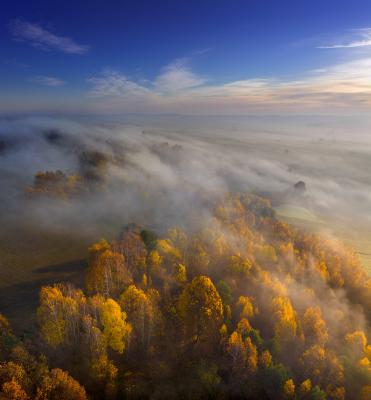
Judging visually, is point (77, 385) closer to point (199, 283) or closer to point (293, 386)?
point (199, 283)

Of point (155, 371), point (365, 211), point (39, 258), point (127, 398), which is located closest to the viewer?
point (127, 398)

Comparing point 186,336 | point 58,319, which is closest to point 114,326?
point 58,319

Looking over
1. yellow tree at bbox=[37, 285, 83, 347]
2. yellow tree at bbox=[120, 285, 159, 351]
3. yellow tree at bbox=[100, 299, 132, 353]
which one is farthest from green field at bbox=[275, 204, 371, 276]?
yellow tree at bbox=[37, 285, 83, 347]

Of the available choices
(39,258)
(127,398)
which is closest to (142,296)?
(127,398)

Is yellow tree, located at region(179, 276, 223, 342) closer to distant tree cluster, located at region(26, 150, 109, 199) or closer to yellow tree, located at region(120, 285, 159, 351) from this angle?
yellow tree, located at region(120, 285, 159, 351)

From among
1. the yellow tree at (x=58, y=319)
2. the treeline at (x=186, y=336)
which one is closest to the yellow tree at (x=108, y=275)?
the treeline at (x=186, y=336)

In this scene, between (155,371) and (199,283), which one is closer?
(155,371)

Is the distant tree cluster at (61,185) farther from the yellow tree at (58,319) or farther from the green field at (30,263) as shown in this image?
the yellow tree at (58,319)
